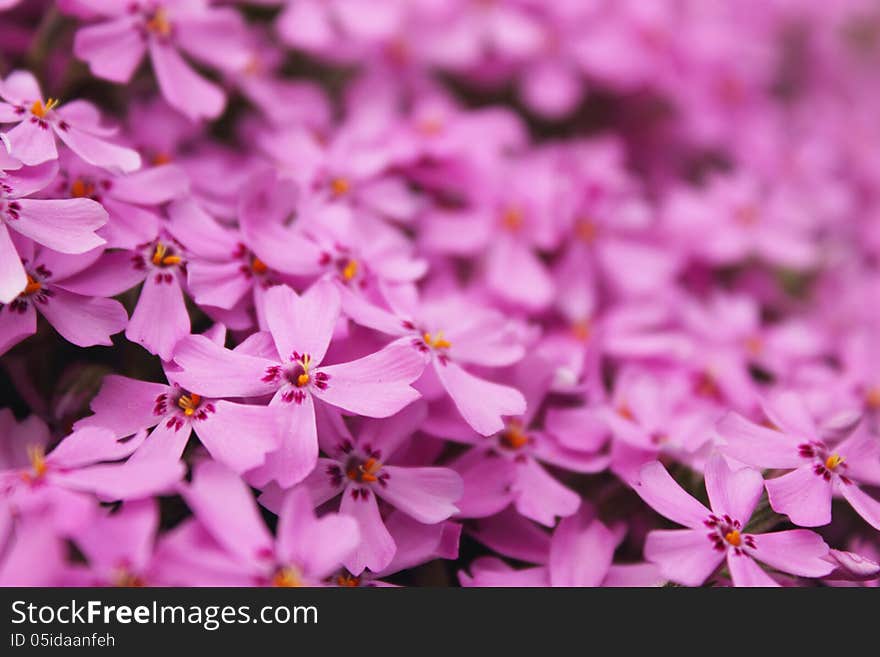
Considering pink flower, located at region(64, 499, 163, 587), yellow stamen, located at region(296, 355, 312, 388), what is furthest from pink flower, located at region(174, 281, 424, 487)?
pink flower, located at region(64, 499, 163, 587)

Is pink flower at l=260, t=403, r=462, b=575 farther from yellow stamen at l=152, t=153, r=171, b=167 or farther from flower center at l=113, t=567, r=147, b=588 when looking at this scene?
yellow stamen at l=152, t=153, r=171, b=167

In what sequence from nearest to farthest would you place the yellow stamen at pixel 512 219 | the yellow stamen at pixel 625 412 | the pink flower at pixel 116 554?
the pink flower at pixel 116 554, the yellow stamen at pixel 625 412, the yellow stamen at pixel 512 219

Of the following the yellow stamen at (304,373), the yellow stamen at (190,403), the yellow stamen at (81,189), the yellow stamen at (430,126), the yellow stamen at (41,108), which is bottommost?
the yellow stamen at (190,403)

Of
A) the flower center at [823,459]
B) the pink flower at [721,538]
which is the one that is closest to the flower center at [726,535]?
the pink flower at [721,538]

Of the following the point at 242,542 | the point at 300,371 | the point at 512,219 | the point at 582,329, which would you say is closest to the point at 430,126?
the point at 512,219

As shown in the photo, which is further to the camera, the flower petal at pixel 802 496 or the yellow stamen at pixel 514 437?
the yellow stamen at pixel 514 437

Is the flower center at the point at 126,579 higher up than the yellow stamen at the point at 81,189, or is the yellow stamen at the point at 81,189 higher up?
the yellow stamen at the point at 81,189

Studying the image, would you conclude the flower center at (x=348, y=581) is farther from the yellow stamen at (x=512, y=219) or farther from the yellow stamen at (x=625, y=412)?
the yellow stamen at (x=512, y=219)
